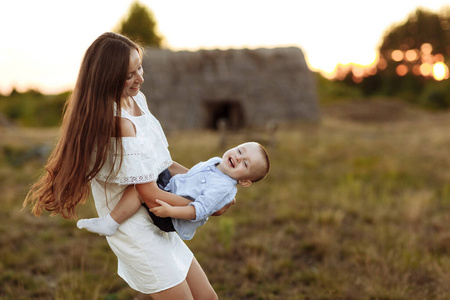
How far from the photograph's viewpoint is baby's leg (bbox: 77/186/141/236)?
1.95 m

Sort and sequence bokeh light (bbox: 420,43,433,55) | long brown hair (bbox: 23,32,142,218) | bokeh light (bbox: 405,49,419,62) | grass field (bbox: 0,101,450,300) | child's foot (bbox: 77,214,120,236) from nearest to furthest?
long brown hair (bbox: 23,32,142,218) → child's foot (bbox: 77,214,120,236) → grass field (bbox: 0,101,450,300) → bokeh light (bbox: 420,43,433,55) → bokeh light (bbox: 405,49,419,62)

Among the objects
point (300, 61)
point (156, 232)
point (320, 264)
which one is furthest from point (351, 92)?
point (156, 232)

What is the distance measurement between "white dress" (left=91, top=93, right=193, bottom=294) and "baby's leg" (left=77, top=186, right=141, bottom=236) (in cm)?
5

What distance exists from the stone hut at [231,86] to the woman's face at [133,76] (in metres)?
15.0

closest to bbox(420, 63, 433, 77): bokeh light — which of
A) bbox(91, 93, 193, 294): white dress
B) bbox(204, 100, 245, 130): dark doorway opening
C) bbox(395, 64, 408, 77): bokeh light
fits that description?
bbox(395, 64, 408, 77): bokeh light

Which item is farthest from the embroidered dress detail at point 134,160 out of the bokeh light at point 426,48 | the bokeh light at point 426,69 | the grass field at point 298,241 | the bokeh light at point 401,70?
the bokeh light at point 426,48

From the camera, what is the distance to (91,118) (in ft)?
5.98

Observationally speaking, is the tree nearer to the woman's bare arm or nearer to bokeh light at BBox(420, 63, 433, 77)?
bokeh light at BBox(420, 63, 433, 77)

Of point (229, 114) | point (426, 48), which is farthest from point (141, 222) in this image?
point (426, 48)

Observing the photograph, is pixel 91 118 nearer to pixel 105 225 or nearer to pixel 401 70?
pixel 105 225

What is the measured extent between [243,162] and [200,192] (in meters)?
0.27

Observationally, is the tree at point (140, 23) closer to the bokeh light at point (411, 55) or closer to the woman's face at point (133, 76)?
the bokeh light at point (411, 55)

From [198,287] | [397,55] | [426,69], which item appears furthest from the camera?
[397,55]

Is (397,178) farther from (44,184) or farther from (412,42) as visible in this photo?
(412,42)
